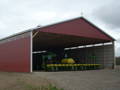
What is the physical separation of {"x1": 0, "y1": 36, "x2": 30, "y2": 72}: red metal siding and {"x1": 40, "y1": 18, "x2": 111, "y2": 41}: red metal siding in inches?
105

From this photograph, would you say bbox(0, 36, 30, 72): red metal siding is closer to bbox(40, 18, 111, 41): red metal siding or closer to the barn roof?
the barn roof

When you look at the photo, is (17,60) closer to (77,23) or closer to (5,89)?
(77,23)

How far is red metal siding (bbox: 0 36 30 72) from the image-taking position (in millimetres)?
22844

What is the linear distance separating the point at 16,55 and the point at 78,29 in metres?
7.70

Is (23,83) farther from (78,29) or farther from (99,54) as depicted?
(99,54)

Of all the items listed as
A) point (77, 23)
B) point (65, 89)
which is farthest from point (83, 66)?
point (65, 89)

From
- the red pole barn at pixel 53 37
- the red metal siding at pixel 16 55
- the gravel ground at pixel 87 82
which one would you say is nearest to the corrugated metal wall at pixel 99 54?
the red pole barn at pixel 53 37

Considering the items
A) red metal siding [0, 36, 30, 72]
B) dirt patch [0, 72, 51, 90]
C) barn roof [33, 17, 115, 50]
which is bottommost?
dirt patch [0, 72, 51, 90]

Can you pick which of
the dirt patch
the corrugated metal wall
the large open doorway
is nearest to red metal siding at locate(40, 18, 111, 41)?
the large open doorway

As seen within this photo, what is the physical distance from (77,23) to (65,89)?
1483cm

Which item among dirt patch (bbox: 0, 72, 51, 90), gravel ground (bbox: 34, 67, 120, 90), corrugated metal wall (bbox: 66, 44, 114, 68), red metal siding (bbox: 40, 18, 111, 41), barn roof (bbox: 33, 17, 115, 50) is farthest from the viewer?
corrugated metal wall (bbox: 66, 44, 114, 68)

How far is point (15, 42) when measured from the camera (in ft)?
85.2

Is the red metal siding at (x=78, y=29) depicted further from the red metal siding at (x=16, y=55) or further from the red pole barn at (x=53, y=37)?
the red metal siding at (x=16, y=55)

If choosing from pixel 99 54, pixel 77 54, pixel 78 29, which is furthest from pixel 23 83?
pixel 77 54
